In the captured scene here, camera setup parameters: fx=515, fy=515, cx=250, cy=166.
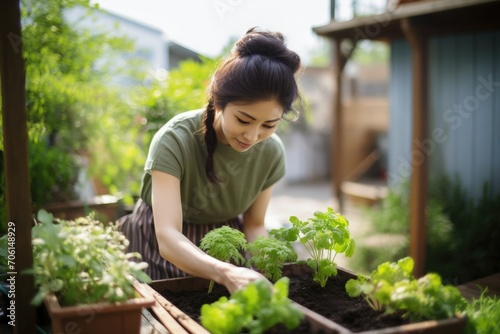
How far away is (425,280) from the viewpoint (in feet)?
4.53

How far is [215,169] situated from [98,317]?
0.96 meters

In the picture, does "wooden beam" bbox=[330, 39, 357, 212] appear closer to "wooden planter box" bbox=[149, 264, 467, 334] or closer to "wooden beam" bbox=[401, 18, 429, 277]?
"wooden beam" bbox=[401, 18, 429, 277]

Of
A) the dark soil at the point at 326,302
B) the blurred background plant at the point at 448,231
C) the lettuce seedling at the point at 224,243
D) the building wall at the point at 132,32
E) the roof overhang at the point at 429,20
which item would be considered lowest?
the blurred background plant at the point at 448,231

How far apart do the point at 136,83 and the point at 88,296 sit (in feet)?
11.8

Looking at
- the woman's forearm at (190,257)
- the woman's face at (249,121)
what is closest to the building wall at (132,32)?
the woman's face at (249,121)

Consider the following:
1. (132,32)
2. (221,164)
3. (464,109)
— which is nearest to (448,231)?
(464,109)

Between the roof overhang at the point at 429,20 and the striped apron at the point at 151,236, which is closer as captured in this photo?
the striped apron at the point at 151,236

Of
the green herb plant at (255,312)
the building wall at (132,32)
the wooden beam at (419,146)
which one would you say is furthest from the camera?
the wooden beam at (419,146)

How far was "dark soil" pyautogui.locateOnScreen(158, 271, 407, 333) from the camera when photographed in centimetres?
137

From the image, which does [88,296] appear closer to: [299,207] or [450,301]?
[450,301]

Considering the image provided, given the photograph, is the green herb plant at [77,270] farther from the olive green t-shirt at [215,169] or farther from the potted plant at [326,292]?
the olive green t-shirt at [215,169]

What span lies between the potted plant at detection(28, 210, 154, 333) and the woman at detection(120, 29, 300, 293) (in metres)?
0.29

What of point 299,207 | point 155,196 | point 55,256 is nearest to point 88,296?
point 55,256

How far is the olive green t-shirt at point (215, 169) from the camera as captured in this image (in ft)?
6.55
